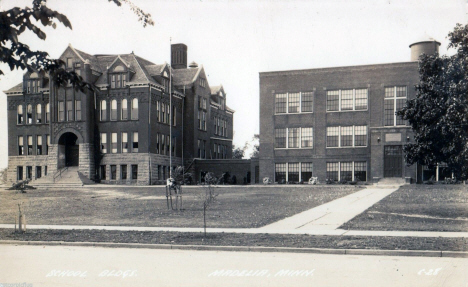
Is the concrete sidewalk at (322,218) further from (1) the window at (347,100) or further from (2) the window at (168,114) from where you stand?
(2) the window at (168,114)

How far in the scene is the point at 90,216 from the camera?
66.1 ft

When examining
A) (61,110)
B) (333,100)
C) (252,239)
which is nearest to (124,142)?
A: (61,110)

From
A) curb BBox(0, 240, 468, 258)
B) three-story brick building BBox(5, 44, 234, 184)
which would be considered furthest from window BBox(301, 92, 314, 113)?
curb BBox(0, 240, 468, 258)

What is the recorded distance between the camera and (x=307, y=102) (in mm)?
49844

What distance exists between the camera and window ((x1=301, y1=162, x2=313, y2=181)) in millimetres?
49500

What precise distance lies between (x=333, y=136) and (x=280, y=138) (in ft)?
18.6

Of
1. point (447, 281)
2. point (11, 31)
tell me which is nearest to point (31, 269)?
point (11, 31)

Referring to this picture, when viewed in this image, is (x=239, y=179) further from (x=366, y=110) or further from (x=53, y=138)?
(x=53, y=138)

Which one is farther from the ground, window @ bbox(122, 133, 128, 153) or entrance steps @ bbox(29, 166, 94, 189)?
window @ bbox(122, 133, 128, 153)

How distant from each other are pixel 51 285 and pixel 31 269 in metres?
1.85

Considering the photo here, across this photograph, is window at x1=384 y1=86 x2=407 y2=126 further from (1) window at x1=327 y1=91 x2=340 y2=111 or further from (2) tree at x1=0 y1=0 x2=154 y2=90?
(2) tree at x1=0 y1=0 x2=154 y2=90

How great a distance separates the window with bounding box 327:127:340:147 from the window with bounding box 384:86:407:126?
495cm

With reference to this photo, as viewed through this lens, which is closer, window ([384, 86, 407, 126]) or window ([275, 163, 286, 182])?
window ([384, 86, 407, 126])

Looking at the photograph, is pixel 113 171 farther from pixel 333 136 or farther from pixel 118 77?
pixel 333 136
